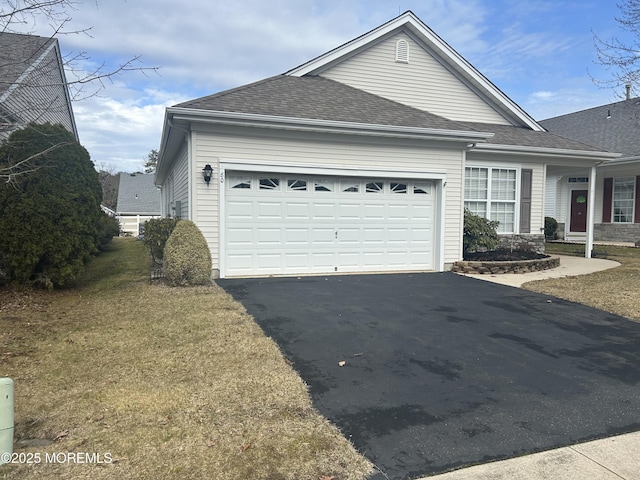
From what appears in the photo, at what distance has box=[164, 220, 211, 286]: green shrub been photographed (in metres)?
8.24

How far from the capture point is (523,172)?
1316 centimetres

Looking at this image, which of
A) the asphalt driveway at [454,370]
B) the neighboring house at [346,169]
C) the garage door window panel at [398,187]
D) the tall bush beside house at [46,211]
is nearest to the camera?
the asphalt driveway at [454,370]

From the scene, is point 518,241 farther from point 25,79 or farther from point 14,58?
point 14,58

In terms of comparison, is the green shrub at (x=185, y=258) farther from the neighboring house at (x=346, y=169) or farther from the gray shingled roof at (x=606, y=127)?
the gray shingled roof at (x=606, y=127)

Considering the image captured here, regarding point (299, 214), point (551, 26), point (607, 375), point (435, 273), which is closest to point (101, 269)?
point (299, 214)

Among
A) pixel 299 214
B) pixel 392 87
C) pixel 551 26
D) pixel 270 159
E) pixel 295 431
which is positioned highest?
pixel 551 26

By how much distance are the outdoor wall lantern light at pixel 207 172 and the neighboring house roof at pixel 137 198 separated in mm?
26672

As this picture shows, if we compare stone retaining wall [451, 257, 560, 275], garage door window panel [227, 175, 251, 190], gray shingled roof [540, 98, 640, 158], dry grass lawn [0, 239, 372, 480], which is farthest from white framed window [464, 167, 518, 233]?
dry grass lawn [0, 239, 372, 480]

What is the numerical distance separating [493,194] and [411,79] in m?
4.49

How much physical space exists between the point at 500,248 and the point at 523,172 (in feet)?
7.96

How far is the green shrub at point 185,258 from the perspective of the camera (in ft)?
27.0

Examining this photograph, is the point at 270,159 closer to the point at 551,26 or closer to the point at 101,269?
the point at 101,269

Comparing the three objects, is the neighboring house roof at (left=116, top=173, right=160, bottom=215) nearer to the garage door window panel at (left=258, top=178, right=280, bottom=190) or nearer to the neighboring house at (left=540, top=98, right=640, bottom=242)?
the garage door window panel at (left=258, top=178, right=280, bottom=190)

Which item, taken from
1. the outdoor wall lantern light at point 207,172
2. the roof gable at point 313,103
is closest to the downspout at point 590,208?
the roof gable at point 313,103
